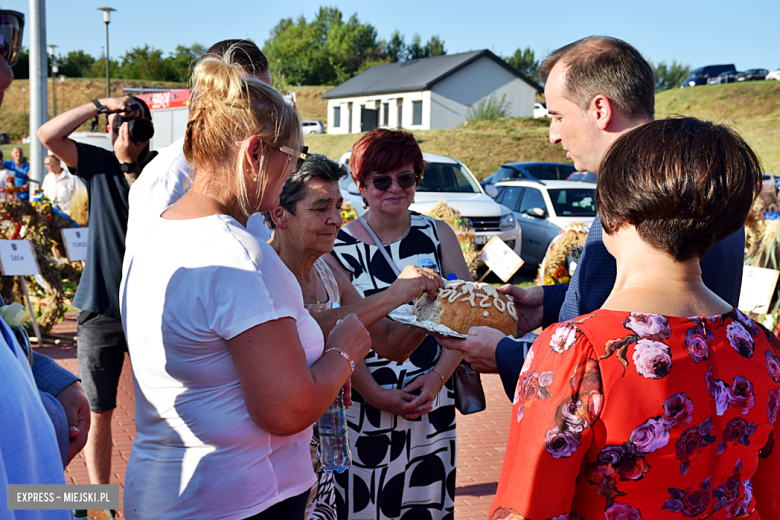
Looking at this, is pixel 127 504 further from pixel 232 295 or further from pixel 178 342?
pixel 232 295

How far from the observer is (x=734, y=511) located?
1.47 m

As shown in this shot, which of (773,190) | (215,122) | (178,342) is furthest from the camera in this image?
(773,190)

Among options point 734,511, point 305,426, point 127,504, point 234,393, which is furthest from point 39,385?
Answer: point 734,511

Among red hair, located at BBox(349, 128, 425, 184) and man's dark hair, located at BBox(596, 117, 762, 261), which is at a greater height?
red hair, located at BBox(349, 128, 425, 184)

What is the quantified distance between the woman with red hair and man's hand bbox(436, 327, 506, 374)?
0.83 m

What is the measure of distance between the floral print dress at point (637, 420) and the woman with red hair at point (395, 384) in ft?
4.97

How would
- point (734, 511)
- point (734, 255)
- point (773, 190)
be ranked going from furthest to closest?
point (773, 190)
point (734, 255)
point (734, 511)

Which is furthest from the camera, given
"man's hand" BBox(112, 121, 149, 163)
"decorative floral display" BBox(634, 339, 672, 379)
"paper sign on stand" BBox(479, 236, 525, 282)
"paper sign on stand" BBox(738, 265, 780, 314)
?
"paper sign on stand" BBox(738, 265, 780, 314)

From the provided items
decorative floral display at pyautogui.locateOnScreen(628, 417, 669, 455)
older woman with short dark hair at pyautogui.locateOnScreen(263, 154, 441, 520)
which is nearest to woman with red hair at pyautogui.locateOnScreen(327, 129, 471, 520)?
older woman with short dark hair at pyautogui.locateOnScreen(263, 154, 441, 520)

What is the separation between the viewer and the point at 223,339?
156cm

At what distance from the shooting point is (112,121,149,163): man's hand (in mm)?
3545

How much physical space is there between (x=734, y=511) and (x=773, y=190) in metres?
5.77

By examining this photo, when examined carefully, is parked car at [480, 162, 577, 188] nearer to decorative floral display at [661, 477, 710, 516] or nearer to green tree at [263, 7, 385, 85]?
decorative floral display at [661, 477, 710, 516]

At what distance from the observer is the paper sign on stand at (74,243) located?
259 inches
